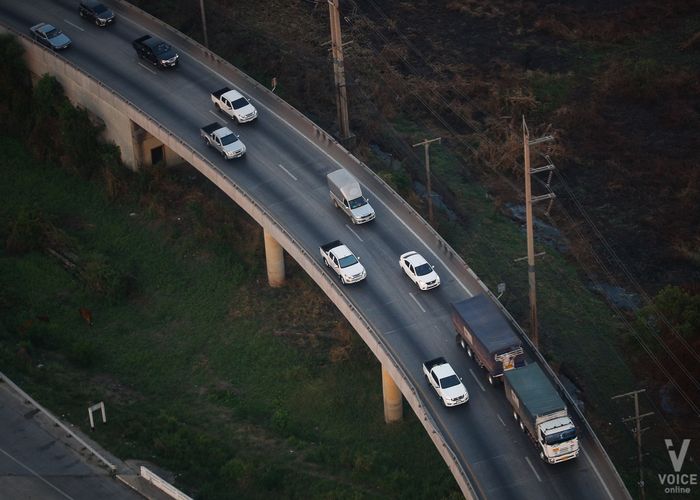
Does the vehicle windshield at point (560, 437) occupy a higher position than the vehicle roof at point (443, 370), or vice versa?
the vehicle roof at point (443, 370)

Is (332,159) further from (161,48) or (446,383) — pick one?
(446,383)

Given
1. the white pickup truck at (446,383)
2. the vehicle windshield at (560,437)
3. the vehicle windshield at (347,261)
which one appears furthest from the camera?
the vehicle windshield at (347,261)

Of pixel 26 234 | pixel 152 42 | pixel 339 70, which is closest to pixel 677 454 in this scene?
pixel 339 70

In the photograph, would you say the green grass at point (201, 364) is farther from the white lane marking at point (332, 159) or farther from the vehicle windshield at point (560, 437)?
the vehicle windshield at point (560, 437)

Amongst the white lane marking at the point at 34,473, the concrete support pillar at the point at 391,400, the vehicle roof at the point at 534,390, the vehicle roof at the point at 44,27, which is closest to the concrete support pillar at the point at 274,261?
the concrete support pillar at the point at 391,400

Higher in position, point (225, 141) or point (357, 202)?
point (225, 141)

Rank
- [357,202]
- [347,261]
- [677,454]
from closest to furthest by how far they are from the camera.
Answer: [677,454]
[347,261]
[357,202]

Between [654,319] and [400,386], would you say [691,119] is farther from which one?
[400,386]

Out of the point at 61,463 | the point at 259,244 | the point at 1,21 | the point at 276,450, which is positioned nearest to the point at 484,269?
the point at 259,244

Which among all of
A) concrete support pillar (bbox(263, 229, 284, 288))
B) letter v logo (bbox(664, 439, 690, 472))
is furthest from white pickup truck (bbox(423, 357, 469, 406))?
concrete support pillar (bbox(263, 229, 284, 288))
